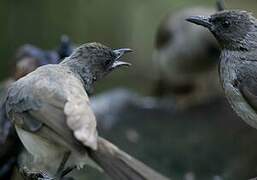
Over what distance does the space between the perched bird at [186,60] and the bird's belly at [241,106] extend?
16.4 feet

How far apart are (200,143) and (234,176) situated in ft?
4.21

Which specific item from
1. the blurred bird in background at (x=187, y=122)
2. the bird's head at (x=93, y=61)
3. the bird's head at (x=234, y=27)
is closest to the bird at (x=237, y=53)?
A: the bird's head at (x=234, y=27)

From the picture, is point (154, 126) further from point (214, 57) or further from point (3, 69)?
point (3, 69)

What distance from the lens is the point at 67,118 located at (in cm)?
380

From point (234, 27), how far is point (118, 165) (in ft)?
6.00

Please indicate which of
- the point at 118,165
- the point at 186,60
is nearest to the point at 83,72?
the point at 118,165

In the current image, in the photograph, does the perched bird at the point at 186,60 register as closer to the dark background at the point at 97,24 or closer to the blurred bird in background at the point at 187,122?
the blurred bird in background at the point at 187,122

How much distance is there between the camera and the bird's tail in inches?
144

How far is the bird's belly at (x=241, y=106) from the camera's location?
490 cm

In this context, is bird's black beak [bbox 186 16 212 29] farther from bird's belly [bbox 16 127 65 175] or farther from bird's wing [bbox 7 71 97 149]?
bird's belly [bbox 16 127 65 175]

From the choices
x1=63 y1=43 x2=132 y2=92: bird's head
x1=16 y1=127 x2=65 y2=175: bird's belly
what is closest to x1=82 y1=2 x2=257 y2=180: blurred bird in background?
x1=63 y1=43 x2=132 y2=92: bird's head

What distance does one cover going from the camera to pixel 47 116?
3947mm

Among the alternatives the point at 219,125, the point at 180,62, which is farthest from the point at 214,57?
the point at 219,125

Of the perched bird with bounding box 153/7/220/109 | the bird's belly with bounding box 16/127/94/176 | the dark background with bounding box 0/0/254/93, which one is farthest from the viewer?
the dark background with bounding box 0/0/254/93
